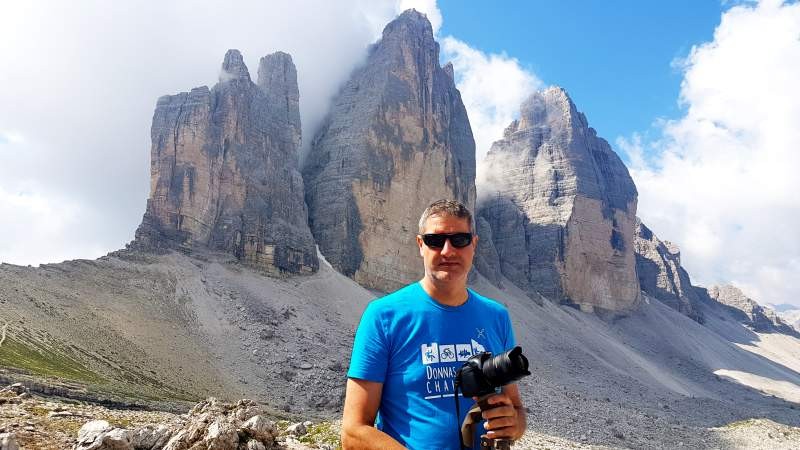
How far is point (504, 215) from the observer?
97.6 m

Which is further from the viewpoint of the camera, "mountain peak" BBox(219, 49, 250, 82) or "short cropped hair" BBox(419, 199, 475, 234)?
"mountain peak" BBox(219, 49, 250, 82)

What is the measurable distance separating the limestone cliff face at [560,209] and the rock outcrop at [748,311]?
44620 mm

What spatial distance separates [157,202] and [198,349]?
20.8 metres

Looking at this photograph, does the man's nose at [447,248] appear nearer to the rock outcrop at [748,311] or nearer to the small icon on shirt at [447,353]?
the small icon on shirt at [447,353]

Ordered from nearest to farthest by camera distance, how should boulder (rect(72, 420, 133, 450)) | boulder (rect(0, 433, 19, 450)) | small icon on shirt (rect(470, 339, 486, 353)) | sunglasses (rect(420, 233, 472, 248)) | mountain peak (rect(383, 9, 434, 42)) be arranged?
small icon on shirt (rect(470, 339, 486, 353)) < sunglasses (rect(420, 233, 472, 248)) < boulder (rect(0, 433, 19, 450)) < boulder (rect(72, 420, 133, 450)) < mountain peak (rect(383, 9, 434, 42))

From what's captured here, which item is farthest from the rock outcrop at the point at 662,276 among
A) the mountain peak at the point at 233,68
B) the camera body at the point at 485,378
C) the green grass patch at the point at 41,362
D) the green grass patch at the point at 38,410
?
the camera body at the point at 485,378

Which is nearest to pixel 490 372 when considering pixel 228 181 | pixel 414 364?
pixel 414 364

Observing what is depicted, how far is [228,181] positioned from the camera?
2170 inches

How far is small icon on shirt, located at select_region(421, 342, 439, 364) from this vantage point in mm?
3303

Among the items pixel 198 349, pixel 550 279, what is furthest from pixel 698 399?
pixel 198 349

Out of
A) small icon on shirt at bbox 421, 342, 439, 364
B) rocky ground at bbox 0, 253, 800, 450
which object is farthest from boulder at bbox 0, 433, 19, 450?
small icon on shirt at bbox 421, 342, 439, 364

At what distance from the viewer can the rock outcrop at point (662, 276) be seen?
109m

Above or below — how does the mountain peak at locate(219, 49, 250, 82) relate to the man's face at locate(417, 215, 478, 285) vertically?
above

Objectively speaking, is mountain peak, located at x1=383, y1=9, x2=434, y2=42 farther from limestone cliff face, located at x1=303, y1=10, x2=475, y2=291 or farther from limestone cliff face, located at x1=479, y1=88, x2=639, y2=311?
limestone cliff face, located at x1=479, y1=88, x2=639, y2=311
